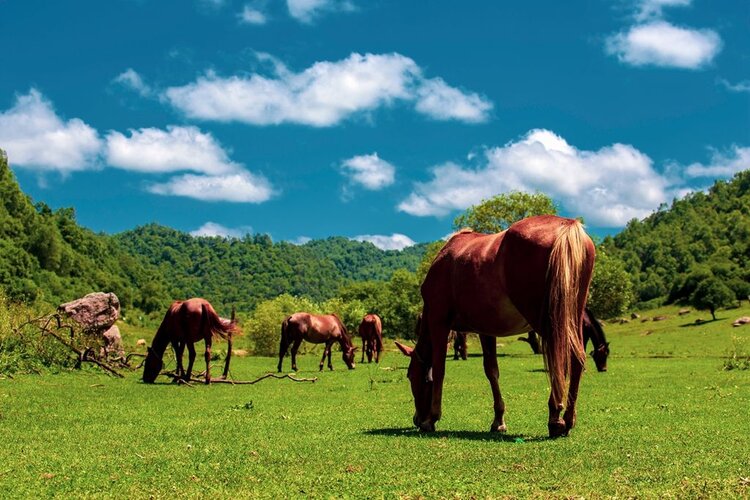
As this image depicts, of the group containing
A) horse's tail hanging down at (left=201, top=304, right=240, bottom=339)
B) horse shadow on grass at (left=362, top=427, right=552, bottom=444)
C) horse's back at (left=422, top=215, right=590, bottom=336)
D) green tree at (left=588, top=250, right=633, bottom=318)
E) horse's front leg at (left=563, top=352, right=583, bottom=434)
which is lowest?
horse shadow on grass at (left=362, top=427, right=552, bottom=444)

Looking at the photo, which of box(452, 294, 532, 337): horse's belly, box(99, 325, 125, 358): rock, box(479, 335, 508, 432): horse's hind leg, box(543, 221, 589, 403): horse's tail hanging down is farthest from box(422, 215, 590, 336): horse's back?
box(99, 325, 125, 358): rock

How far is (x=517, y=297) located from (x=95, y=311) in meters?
24.1

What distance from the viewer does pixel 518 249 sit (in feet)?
29.9

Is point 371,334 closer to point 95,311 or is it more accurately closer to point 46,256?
point 95,311

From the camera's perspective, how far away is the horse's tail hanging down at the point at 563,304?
336 inches

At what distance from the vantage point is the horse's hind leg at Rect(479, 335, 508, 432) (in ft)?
33.8

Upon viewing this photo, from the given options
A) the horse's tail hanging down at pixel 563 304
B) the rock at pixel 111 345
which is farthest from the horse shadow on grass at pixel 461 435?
the rock at pixel 111 345

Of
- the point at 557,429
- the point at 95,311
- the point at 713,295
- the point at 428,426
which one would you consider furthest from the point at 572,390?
the point at 713,295

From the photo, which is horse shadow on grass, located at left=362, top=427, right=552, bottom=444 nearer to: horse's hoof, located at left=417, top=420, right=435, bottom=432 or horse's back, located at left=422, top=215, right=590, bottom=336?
horse's hoof, located at left=417, top=420, right=435, bottom=432

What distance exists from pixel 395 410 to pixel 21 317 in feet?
53.8

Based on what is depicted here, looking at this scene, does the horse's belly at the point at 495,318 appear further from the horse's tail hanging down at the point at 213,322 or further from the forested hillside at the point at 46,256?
the forested hillside at the point at 46,256

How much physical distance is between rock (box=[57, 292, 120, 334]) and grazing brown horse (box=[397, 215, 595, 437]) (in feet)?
70.9

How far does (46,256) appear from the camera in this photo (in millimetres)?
103250

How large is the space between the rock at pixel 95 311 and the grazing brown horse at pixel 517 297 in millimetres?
21611
